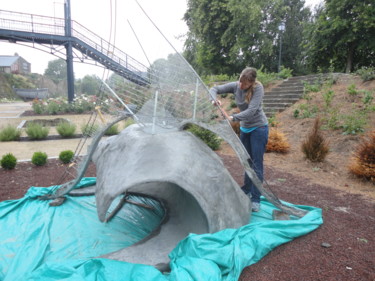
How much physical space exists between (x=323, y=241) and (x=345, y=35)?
13630mm

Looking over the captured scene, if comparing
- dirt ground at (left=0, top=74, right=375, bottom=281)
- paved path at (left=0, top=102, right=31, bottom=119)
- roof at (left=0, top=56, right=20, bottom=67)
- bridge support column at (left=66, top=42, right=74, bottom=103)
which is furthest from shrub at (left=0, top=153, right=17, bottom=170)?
roof at (left=0, top=56, right=20, bottom=67)

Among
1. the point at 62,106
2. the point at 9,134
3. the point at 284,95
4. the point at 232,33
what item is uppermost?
the point at 232,33

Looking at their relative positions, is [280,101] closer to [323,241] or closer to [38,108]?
[323,241]

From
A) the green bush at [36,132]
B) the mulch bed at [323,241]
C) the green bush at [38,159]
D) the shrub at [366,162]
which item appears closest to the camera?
the mulch bed at [323,241]

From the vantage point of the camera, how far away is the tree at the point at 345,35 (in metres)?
12.4

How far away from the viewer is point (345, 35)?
13.0 m

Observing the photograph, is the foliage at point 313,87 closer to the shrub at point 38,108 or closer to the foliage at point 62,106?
the foliage at point 62,106

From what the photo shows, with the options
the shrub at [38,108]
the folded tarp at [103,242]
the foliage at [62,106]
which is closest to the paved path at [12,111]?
the shrub at [38,108]

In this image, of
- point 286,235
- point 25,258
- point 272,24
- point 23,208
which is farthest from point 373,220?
point 272,24

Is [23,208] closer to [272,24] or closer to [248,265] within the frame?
[248,265]

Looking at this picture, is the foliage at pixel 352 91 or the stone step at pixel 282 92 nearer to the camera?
the foliage at pixel 352 91

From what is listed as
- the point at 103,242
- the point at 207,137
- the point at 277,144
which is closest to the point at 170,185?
the point at 103,242

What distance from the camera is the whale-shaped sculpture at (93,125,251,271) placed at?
2.11 metres

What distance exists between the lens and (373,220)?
10.8 feet
